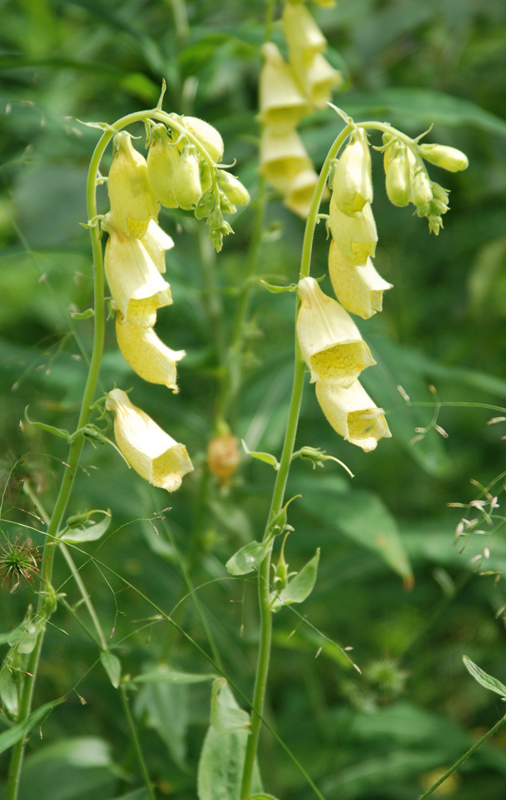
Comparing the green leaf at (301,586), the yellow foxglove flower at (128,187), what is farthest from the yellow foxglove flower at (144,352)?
the green leaf at (301,586)

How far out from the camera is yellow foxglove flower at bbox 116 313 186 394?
2.25ft

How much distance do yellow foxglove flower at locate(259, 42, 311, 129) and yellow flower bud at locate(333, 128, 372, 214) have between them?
0.69 meters

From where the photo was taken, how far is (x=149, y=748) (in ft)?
4.30

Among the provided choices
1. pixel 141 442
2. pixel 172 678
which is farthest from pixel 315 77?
pixel 172 678

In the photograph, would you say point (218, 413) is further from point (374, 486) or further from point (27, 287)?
point (27, 287)

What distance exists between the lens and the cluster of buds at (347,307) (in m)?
0.58

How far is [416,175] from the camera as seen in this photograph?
1.98 feet

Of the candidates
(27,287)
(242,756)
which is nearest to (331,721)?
(242,756)

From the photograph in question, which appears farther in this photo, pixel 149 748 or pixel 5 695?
pixel 149 748

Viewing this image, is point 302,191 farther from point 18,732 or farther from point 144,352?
point 18,732

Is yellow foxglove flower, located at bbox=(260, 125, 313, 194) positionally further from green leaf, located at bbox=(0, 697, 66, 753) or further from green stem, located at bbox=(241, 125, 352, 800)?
green leaf, located at bbox=(0, 697, 66, 753)

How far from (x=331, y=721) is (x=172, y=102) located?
3.95 feet

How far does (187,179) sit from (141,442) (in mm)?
232

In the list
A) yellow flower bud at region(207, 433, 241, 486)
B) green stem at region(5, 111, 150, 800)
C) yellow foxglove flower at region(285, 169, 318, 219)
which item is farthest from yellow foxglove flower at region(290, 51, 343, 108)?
green stem at region(5, 111, 150, 800)
